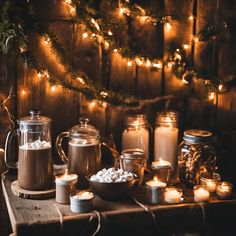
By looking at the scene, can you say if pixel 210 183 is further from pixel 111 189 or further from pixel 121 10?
pixel 121 10

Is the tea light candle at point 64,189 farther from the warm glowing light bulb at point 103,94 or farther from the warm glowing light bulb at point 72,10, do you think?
the warm glowing light bulb at point 72,10

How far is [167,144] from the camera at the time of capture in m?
1.96

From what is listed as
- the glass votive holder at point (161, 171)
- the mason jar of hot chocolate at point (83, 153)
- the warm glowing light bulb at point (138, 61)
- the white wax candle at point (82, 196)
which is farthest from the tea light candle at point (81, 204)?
the warm glowing light bulb at point (138, 61)

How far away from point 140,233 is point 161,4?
3.51ft

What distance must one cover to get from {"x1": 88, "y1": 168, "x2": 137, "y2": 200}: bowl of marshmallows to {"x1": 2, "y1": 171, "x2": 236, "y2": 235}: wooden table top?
34 mm

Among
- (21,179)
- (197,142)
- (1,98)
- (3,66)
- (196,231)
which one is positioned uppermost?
(3,66)

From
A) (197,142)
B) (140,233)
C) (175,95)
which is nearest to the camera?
(140,233)

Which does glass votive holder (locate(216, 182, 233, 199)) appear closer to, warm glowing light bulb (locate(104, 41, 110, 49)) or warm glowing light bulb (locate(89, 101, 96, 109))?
warm glowing light bulb (locate(89, 101, 96, 109))

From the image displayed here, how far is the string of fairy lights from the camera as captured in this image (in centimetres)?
183

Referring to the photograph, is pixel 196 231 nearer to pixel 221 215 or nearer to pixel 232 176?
pixel 221 215

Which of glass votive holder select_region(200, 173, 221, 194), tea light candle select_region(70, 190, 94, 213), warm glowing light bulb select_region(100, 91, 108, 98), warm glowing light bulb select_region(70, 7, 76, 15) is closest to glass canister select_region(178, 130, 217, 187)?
glass votive holder select_region(200, 173, 221, 194)

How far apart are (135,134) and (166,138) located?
0.48 feet

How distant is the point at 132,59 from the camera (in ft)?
6.40

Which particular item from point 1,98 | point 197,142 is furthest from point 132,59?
point 1,98
